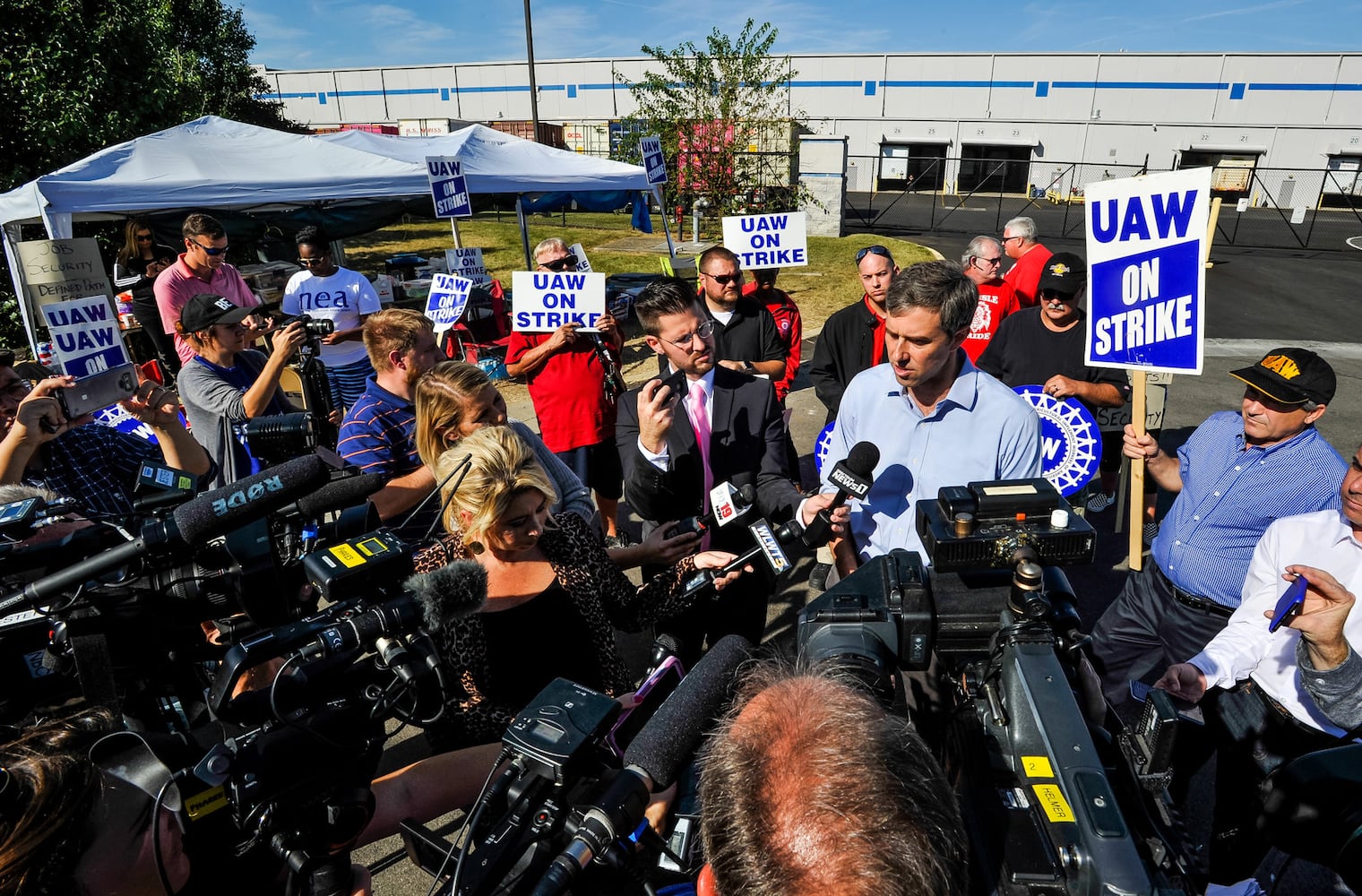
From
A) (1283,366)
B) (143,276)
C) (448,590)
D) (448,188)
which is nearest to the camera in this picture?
(448,590)

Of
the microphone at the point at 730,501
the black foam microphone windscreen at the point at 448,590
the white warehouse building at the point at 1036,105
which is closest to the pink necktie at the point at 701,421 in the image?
the microphone at the point at 730,501

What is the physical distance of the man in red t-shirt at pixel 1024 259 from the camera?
6645mm

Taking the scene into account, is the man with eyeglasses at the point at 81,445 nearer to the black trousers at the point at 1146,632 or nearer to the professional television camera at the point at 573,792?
the professional television camera at the point at 573,792

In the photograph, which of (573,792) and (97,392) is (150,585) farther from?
(97,392)

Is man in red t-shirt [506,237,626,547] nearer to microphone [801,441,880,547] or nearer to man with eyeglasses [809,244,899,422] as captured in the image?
man with eyeglasses [809,244,899,422]

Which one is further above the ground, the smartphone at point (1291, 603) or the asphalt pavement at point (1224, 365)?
the smartphone at point (1291, 603)

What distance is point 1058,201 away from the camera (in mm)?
32938

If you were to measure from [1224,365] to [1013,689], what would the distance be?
33.5 ft

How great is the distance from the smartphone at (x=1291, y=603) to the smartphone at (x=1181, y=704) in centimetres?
34

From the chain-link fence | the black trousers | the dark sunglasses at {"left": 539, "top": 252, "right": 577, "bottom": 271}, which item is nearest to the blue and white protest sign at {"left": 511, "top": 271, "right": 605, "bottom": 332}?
the dark sunglasses at {"left": 539, "top": 252, "right": 577, "bottom": 271}

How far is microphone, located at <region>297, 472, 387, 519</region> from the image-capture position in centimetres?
184

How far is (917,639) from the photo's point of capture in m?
1.60

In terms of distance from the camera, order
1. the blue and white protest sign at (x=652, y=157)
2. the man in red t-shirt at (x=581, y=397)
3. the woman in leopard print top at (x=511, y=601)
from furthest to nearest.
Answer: the blue and white protest sign at (x=652, y=157) → the man in red t-shirt at (x=581, y=397) → the woman in leopard print top at (x=511, y=601)

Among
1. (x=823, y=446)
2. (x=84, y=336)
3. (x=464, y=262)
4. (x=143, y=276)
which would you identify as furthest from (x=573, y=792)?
(x=143, y=276)
